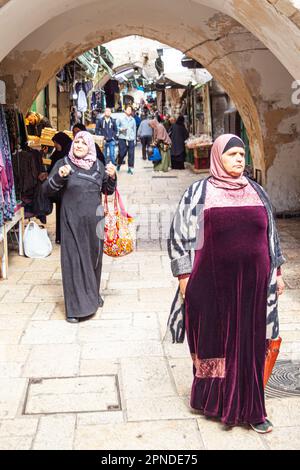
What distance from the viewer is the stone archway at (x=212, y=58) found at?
8.84 meters

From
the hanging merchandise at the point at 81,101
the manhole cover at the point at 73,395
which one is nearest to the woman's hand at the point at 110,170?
the manhole cover at the point at 73,395

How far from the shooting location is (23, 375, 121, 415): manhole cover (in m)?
3.54

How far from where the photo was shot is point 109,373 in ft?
13.3

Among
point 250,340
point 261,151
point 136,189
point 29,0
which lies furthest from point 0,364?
point 136,189

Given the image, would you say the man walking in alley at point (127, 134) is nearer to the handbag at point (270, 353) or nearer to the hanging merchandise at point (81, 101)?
the hanging merchandise at point (81, 101)

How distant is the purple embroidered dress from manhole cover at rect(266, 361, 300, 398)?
556 mm

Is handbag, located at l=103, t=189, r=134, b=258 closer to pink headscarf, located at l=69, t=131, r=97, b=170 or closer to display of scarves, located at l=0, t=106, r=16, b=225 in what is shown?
pink headscarf, located at l=69, t=131, r=97, b=170

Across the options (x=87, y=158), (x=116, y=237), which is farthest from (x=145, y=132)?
(x=87, y=158)

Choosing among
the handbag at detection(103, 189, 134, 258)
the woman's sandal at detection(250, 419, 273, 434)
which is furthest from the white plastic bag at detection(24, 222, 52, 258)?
the woman's sandal at detection(250, 419, 273, 434)

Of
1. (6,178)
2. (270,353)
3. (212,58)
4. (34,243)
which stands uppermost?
(212,58)

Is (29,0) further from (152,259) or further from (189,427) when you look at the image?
(189,427)

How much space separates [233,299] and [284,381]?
1.06 m

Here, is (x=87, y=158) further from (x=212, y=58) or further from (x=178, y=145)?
(x=178, y=145)

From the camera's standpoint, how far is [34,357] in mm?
4312
